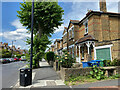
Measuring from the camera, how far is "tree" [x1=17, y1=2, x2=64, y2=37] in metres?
13.1

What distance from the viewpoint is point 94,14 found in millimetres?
12305

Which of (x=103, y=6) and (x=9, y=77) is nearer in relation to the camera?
(x=9, y=77)

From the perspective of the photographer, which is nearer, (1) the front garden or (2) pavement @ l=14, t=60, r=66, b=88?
(2) pavement @ l=14, t=60, r=66, b=88

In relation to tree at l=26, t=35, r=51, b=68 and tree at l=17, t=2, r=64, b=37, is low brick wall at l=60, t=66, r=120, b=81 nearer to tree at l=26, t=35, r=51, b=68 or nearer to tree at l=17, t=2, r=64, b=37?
tree at l=26, t=35, r=51, b=68

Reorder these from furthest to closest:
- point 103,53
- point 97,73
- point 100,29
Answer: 1. point 100,29
2. point 103,53
3. point 97,73

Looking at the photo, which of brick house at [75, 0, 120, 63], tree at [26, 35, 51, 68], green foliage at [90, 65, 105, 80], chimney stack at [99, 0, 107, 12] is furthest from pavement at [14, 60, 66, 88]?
chimney stack at [99, 0, 107, 12]

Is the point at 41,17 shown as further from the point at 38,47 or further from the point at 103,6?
the point at 103,6

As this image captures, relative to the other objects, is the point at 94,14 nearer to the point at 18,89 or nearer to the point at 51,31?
the point at 51,31

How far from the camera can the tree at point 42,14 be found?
13.1 meters

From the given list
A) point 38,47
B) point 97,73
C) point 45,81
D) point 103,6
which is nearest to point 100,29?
point 103,6

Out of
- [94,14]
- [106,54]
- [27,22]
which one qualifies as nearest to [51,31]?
[27,22]

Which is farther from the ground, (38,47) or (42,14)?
(42,14)

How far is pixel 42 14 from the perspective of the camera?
1351 centimetres

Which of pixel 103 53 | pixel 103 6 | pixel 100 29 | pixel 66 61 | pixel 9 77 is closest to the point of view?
pixel 66 61
